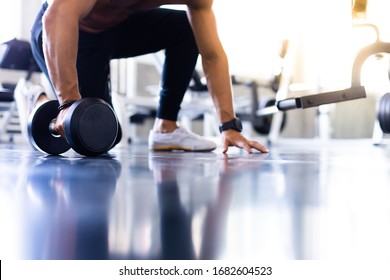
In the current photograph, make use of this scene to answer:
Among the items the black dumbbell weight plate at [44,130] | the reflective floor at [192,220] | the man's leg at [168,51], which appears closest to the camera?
the reflective floor at [192,220]

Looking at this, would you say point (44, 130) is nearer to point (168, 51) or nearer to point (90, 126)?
point (90, 126)

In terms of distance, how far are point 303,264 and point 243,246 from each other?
1.8 inches

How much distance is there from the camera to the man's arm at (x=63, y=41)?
1.01 m

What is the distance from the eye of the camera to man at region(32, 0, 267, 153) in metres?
1.04

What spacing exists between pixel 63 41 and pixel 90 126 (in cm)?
24

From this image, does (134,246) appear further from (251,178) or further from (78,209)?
(251,178)

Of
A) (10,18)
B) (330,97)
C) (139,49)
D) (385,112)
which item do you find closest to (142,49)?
(139,49)

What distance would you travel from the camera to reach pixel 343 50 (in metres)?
5.41

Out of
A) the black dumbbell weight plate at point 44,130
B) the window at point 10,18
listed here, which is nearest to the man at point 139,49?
the black dumbbell weight plate at point 44,130

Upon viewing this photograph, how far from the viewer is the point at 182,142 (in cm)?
162

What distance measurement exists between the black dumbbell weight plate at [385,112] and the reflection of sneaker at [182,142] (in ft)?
2.31

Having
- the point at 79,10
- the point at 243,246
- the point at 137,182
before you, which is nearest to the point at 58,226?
the point at 243,246

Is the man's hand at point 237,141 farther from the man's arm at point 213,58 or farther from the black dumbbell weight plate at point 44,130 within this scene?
the black dumbbell weight plate at point 44,130

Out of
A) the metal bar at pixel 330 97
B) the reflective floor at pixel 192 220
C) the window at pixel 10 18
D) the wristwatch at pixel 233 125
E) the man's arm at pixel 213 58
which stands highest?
the window at pixel 10 18
